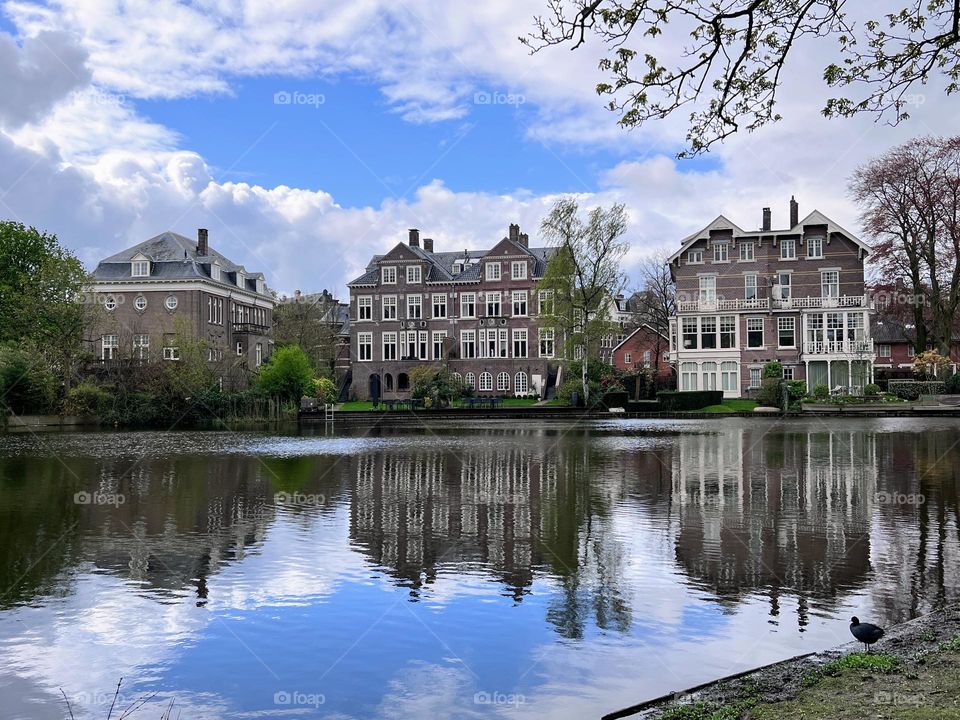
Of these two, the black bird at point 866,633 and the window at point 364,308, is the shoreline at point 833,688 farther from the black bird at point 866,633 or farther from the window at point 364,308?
the window at point 364,308

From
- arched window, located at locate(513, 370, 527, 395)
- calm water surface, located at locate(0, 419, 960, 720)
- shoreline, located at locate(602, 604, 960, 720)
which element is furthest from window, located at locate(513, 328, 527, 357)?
shoreline, located at locate(602, 604, 960, 720)

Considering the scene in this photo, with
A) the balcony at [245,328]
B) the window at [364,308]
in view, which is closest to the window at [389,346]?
the window at [364,308]

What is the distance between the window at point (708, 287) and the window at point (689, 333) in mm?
1916

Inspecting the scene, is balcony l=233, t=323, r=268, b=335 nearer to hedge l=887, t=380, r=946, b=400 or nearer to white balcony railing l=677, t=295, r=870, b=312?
white balcony railing l=677, t=295, r=870, b=312

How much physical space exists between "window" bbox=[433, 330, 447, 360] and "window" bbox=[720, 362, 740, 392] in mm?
24908

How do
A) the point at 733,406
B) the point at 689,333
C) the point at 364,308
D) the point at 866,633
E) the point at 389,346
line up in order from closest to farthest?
the point at 866,633
the point at 733,406
the point at 689,333
the point at 389,346
the point at 364,308

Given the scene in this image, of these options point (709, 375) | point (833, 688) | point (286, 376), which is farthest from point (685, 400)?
point (833, 688)

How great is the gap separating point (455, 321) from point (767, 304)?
88.9 feet

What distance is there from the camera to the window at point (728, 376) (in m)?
67.2

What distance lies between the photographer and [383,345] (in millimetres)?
80062

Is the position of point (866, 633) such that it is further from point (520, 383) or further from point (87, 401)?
point (520, 383)

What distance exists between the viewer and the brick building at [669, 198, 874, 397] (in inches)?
2566

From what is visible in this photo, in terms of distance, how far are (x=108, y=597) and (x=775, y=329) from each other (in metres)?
62.7

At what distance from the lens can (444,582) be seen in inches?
432
